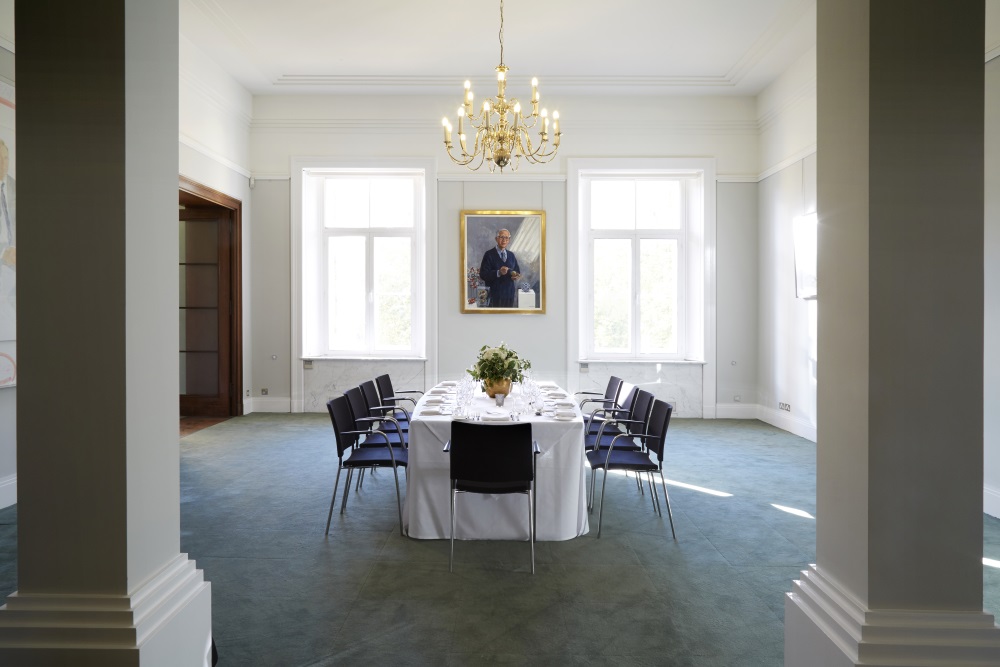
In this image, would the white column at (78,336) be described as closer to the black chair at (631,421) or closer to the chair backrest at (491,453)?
the chair backrest at (491,453)

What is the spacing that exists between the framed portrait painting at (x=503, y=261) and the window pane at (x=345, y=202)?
5.23ft

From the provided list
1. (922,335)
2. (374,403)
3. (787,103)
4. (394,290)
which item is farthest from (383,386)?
(787,103)

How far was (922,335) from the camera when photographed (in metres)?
1.47

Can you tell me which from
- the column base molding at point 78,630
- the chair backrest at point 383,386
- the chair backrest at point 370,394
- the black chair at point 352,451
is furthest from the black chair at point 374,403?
the column base molding at point 78,630

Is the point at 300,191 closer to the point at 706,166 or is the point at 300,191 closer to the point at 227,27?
the point at 227,27

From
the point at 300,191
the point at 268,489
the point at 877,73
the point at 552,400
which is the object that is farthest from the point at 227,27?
the point at 877,73

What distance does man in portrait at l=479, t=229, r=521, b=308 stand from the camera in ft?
26.3

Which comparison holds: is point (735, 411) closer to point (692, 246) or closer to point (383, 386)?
point (692, 246)

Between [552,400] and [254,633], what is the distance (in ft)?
8.67

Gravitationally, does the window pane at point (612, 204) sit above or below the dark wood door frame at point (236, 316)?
above

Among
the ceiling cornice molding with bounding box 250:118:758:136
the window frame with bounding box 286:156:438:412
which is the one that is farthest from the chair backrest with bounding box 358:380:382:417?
the ceiling cornice molding with bounding box 250:118:758:136

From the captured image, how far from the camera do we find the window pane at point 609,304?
8.34 meters

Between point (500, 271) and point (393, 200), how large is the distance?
1.92 meters

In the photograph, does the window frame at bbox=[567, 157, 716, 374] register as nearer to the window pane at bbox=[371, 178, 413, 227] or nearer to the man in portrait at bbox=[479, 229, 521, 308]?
the man in portrait at bbox=[479, 229, 521, 308]
